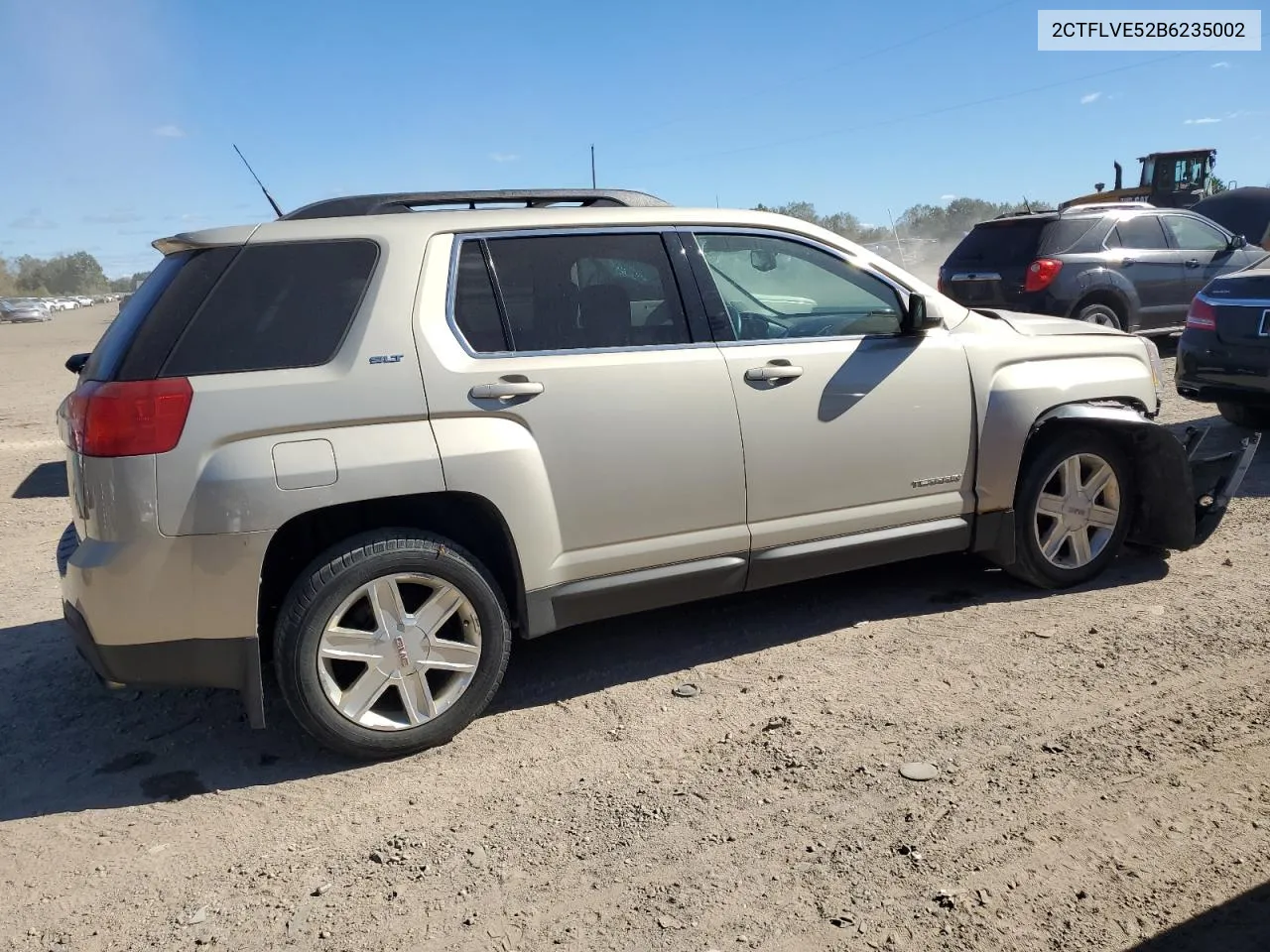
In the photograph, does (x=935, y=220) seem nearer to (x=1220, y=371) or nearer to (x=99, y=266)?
(x=1220, y=371)

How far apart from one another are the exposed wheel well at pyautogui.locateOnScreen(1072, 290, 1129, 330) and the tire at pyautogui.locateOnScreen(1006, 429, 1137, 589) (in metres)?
6.67

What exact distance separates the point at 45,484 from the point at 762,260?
6.69 metres

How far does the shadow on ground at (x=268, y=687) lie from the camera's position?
11.4 feet

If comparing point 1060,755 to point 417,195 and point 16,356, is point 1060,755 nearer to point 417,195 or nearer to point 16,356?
point 417,195

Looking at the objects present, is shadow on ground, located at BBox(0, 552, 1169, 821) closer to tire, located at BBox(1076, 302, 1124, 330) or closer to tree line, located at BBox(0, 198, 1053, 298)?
tire, located at BBox(1076, 302, 1124, 330)

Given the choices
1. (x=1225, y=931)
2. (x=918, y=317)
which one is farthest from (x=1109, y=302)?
(x=1225, y=931)

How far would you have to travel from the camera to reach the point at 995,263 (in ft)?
36.4

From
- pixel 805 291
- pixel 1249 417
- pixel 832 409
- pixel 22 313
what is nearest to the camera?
pixel 832 409

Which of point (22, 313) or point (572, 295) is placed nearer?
point (572, 295)

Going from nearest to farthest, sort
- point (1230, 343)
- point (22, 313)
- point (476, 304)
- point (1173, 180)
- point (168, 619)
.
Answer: point (168, 619)
point (476, 304)
point (1230, 343)
point (1173, 180)
point (22, 313)

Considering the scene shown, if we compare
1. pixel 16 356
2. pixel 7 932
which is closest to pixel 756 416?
pixel 7 932

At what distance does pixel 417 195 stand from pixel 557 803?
2368 mm

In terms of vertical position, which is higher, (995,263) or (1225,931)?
(995,263)

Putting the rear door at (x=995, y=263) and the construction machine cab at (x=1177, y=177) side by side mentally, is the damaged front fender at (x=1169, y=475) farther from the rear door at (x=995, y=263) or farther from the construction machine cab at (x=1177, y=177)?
the construction machine cab at (x=1177, y=177)
